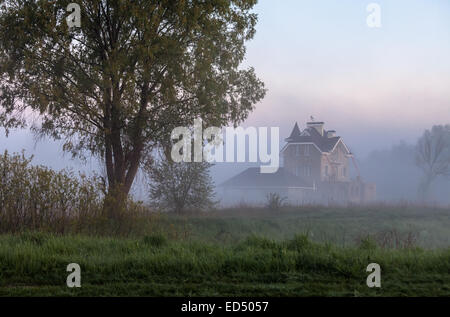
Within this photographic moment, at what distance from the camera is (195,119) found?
19.6 meters

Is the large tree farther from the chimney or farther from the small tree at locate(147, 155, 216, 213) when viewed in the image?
the chimney

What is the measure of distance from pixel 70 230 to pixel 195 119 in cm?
840

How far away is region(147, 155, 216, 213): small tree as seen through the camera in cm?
2598

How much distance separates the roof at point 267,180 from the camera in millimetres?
59031

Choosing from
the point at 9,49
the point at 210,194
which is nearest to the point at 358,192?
the point at 210,194

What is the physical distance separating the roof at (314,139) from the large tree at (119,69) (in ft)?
135

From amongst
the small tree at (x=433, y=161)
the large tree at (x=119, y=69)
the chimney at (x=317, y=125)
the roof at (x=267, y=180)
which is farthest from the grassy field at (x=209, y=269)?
the small tree at (x=433, y=161)

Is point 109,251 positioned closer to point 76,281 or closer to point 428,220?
point 76,281

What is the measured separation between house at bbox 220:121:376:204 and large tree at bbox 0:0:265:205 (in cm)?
3694

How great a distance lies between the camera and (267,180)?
62281 millimetres

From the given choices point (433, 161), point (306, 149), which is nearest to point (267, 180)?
point (306, 149)

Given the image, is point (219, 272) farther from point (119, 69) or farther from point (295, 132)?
point (295, 132)

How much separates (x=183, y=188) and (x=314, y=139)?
37530mm

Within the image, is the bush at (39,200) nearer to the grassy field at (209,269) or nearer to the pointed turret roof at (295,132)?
the grassy field at (209,269)
